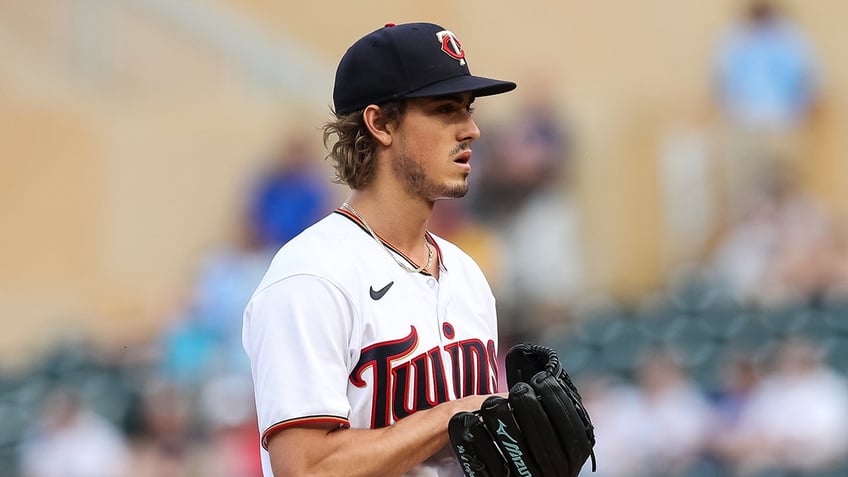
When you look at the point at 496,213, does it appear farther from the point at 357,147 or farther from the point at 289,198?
the point at 357,147

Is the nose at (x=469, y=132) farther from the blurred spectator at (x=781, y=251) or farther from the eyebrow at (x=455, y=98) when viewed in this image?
the blurred spectator at (x=781, y=251)

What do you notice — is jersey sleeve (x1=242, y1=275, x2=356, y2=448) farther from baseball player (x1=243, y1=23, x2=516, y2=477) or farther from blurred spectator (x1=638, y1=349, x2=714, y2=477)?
blurred spectator (x1=638, y1=349, x2=714, y2=477)

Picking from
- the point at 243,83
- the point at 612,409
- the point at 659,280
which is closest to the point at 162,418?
the point at 612,409

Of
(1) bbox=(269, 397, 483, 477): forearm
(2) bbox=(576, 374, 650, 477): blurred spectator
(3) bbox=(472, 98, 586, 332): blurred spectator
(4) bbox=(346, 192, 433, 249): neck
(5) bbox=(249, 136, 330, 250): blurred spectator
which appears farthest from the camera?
(5) bbox=(249, 136, 330, 250): blurred spectator

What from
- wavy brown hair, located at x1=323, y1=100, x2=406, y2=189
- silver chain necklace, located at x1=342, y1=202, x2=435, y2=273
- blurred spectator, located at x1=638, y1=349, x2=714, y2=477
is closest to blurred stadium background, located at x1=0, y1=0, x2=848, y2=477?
blurred spectator, located at x1=638, y1=349, x2=714, y2=477

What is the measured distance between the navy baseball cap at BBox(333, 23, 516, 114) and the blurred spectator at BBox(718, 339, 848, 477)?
4.17m

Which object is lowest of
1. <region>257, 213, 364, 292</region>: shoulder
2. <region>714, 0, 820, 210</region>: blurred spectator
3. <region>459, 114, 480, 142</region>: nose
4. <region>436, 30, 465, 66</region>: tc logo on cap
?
<region>714, 0, 820, 210</region>: blurred spectator

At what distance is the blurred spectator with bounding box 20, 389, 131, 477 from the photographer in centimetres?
791

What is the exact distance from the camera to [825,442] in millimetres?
6699

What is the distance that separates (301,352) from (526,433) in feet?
1.45

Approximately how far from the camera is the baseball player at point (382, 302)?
252cm

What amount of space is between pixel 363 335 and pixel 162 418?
18.4 ft

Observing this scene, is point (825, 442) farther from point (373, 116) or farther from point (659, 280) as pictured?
point (373, 116)

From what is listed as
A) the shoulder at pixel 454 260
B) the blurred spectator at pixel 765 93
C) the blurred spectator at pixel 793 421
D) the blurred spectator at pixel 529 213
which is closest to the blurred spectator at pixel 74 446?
the blurred spectator at pixel 529 213
